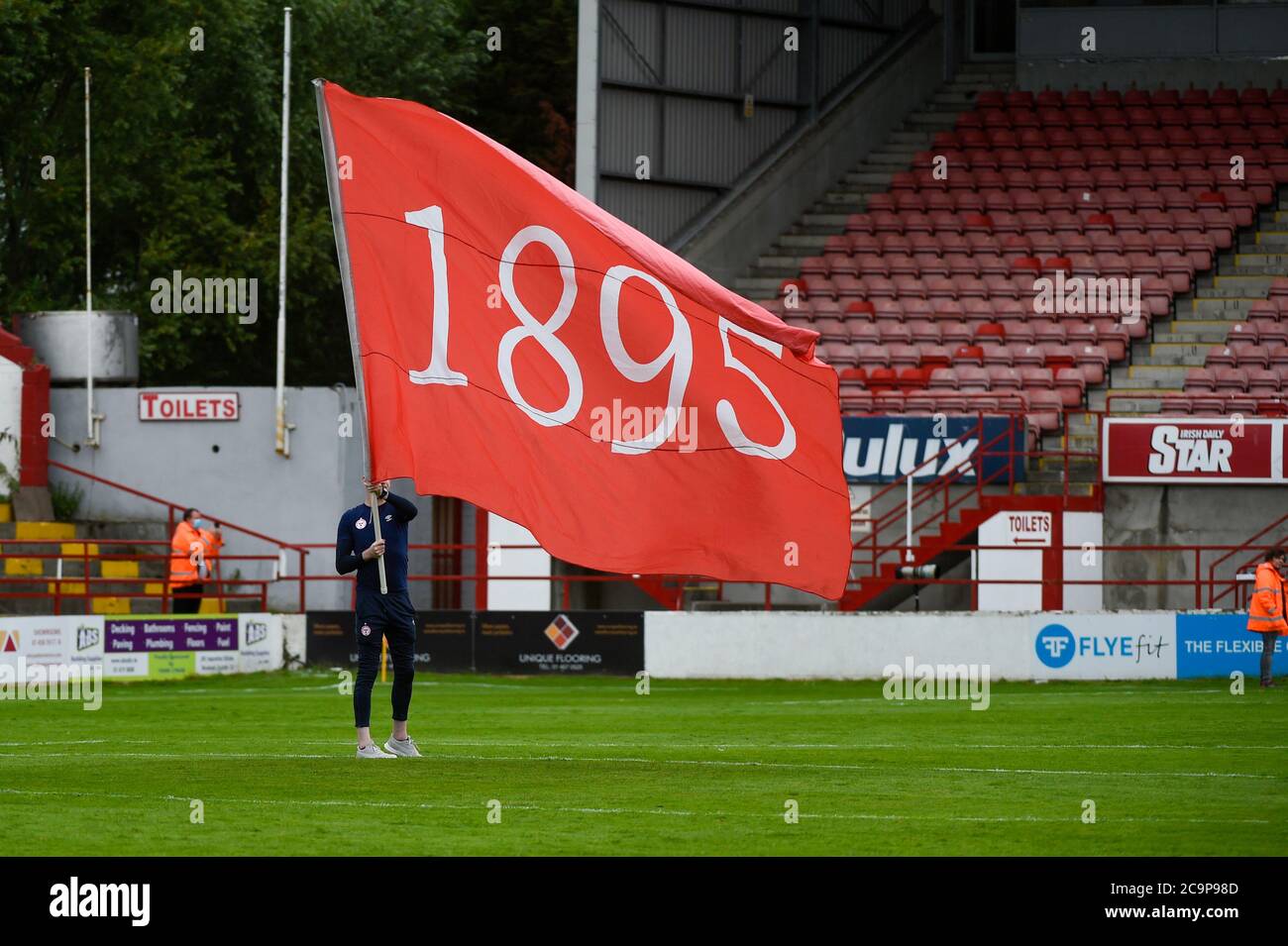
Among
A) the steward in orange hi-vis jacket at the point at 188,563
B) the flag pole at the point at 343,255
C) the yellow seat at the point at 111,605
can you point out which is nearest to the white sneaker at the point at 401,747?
the flag pole at the point at 343,255

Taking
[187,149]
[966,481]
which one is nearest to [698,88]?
[187,149]

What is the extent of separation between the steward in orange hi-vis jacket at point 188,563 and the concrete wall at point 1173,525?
44.9 feet

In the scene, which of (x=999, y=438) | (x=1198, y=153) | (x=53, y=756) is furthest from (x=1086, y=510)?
(x=53, y=756)

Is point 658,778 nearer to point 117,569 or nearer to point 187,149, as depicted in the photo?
point 117,569

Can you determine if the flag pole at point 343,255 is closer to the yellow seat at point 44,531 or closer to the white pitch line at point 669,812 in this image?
the white pitch line at point 669,812

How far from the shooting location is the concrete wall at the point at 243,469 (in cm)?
3431

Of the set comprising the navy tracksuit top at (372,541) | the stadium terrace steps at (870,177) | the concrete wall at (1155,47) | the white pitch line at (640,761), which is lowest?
the white pitch line at (640,761)

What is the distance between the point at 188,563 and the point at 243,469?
15.0ft

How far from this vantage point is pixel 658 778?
49.6 feet

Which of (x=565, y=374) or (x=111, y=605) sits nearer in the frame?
(x=565, y=374)

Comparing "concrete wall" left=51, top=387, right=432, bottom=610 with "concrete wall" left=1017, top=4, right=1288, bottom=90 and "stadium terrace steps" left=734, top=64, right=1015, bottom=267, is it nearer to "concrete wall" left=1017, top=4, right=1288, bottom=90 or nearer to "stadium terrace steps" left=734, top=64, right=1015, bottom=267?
"stadium terrace steps" left=734, top=64, right=1015, bottom=267

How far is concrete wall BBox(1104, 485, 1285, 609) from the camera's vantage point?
31969 mm
